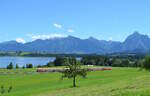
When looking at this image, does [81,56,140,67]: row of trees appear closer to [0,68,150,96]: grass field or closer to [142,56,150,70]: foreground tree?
[142,56,150,70]: foreground tree

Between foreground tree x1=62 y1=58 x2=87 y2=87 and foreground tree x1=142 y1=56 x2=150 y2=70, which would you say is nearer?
foreground tree x1=62 y1=58 x2=87 y2=87

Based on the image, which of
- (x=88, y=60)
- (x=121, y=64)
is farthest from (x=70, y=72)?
(x=88, y=60)

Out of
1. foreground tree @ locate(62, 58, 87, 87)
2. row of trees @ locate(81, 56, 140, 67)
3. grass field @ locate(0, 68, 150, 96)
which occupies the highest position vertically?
row of trees @ locate(81, 56, 140, 67)

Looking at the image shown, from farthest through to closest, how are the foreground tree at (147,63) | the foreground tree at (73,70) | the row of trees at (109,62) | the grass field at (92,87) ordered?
the row of trees at (109,62) < the foreground tree at (147,63) < the foreground tree at (73,70) < the grass field at (92,87)

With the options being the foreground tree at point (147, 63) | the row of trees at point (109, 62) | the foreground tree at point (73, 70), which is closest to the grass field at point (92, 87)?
the foreground tree at point (73, 70)

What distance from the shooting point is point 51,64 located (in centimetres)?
17575

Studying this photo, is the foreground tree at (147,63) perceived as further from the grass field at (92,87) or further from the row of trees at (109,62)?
the row of trees at (109,62)

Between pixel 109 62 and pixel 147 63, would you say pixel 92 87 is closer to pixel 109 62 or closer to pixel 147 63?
pixel 147 63

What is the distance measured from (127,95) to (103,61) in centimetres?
15710

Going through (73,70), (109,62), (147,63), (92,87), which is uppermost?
(109,62)

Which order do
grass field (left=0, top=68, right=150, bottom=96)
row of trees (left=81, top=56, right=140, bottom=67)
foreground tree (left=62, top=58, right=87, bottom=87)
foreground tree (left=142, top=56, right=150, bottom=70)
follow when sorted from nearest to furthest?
1. grass field (left=0, top=68, right=150, bottom=96)
2. foreground tree (left=62, top=58, right=87, bottom=87)
3. foreground tree (left=142, top=56, right=150, bottom=70)
4. row of trees (left=81, top=56, right=140, bottom=67)

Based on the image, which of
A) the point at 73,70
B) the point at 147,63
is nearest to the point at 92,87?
the point at 73,70

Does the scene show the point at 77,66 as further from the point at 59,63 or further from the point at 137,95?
the point at 59,63

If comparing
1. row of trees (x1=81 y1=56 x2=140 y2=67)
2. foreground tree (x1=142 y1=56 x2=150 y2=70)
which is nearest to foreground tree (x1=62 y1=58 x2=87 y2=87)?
foreground tree (x1=142 y1=56 x2=150 y2=70)
